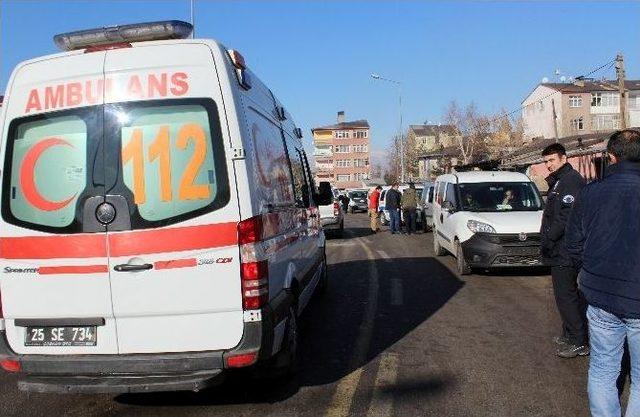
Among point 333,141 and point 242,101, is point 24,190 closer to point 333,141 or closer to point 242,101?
point 242,101

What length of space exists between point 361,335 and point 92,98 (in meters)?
3.82

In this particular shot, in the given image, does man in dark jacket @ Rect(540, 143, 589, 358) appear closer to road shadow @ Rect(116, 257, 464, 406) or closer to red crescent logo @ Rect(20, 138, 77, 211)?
road shadow @ Rect(116, 257, 464, 406)

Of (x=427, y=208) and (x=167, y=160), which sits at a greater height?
(x=167, y=160)

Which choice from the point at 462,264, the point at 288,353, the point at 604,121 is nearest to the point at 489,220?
the point at 462,264

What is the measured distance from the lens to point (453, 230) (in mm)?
10898

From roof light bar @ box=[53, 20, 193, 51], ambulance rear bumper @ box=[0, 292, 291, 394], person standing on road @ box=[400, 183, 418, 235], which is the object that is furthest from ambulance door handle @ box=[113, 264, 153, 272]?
person standing on road @ box=[400, 183, 418, 235]

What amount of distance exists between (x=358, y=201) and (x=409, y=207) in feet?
70.6

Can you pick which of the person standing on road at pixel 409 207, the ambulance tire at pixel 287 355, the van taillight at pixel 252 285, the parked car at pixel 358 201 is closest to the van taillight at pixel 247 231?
the van taillight at pixel 252 285

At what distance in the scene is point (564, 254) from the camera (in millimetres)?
5438

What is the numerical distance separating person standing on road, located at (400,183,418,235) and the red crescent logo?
16.5 metres

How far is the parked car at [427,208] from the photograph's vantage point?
17737 millimetres

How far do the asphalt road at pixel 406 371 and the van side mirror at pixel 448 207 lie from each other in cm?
274

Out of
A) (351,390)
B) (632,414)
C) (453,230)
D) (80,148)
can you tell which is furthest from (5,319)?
(453,230)

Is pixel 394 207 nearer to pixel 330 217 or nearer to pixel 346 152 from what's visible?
pixel 330 217
